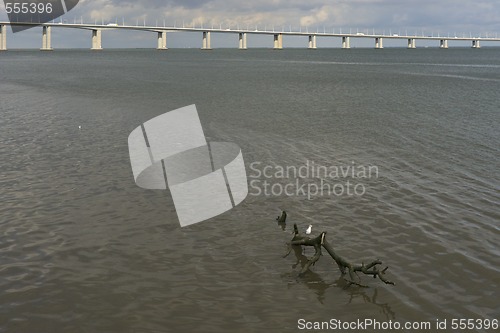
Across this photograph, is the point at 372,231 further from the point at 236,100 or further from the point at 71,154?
the point at 236,100

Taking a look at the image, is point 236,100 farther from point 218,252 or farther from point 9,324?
point 9,324

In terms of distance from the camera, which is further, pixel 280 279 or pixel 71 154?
pixel 71 154

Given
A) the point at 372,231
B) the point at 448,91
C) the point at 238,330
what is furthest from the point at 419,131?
the point at 448,91

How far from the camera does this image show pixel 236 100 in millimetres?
40719

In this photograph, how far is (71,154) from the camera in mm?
19766

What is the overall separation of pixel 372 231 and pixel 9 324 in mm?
7665

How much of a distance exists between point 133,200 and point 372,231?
6.45m

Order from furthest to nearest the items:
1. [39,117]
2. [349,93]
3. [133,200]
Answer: [349,93]
[39,117]
[133,200]

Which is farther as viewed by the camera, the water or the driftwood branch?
the driftwood branch

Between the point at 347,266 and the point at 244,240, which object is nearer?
the point at 347,266

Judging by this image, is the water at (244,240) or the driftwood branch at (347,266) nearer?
the water at (244,240)

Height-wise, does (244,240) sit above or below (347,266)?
below

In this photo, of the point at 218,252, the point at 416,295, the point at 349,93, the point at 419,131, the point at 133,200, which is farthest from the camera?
the point at 349,93

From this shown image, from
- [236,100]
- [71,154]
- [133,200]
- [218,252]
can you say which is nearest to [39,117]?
[71,154]
